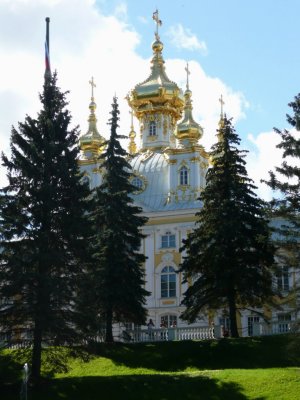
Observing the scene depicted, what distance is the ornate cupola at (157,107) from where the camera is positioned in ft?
223

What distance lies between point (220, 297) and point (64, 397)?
12.2 meters

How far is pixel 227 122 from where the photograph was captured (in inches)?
1663

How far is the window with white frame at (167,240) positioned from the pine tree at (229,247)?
16616mm

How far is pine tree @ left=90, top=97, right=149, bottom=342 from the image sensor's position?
40344mm

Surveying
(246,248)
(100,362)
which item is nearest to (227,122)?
(246,248)

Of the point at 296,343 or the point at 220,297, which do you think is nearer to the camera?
the point at 296,343

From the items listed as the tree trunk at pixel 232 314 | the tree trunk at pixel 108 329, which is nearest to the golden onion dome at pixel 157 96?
the tree trunk at pixel 108 329

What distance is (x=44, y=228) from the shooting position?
3447cm

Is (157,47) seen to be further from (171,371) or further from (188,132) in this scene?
(171,371)

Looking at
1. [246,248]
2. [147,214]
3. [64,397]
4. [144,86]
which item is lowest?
[64,397]

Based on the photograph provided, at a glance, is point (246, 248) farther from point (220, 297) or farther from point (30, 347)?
point (30, 347)

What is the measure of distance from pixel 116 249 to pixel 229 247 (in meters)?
5.50

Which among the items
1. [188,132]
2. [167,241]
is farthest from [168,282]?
[188,132]

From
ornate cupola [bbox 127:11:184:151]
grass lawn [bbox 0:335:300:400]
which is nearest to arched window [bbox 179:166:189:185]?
ornate cupola [bbox 127:11:184:151]
